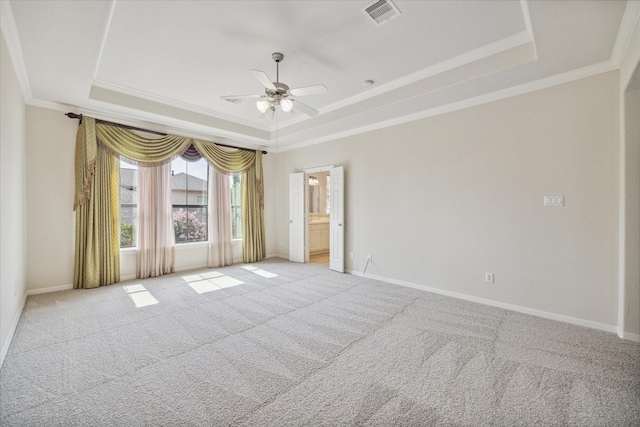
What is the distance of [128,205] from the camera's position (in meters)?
4.81

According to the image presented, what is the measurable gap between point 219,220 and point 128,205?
5.21ft

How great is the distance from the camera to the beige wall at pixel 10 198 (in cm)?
236

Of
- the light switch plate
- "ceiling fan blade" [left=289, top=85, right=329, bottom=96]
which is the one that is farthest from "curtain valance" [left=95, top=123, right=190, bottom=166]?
the light switch plate

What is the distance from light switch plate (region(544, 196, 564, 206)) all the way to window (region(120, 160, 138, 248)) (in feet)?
19.8

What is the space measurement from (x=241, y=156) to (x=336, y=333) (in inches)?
177

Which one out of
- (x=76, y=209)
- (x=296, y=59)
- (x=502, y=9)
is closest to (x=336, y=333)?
(x=296, y=59)

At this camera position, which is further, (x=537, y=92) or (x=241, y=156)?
(x=241, y=156)

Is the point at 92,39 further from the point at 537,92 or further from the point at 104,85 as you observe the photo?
the point at 537,92

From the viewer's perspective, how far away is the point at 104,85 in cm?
376

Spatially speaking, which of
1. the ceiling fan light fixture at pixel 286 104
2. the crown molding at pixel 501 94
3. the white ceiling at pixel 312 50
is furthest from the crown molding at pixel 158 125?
the ceiling fan light fixture at pixel 286 104

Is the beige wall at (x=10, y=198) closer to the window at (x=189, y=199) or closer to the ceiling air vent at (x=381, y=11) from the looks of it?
the window at (x=189, y=199)

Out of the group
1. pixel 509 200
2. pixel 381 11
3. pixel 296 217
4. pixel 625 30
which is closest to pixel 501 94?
pixel 625 30

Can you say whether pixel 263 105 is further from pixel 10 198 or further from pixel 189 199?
A: pixel 189 199

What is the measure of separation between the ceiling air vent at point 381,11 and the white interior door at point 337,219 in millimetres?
2949
